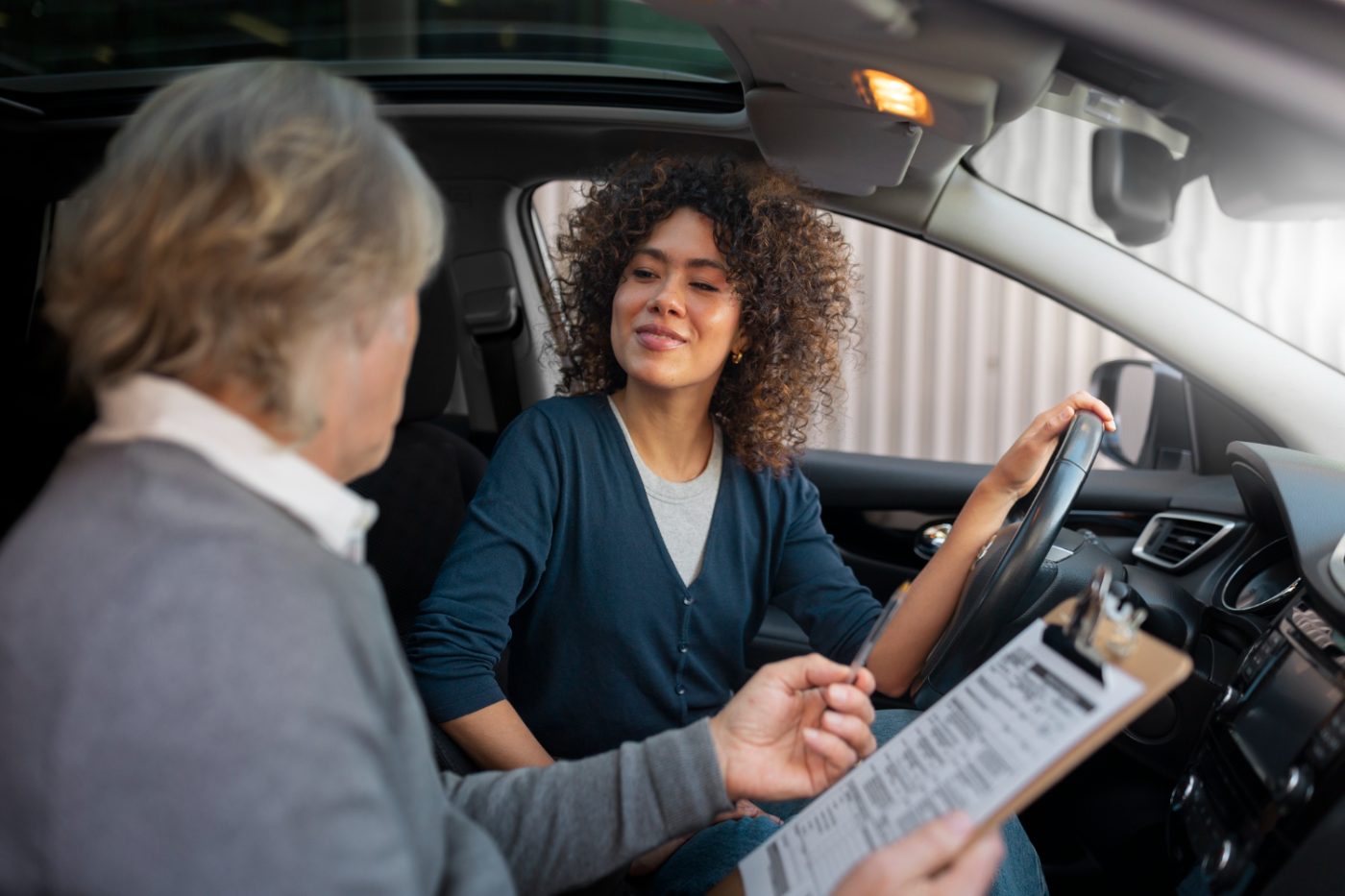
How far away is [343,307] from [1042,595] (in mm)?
1228

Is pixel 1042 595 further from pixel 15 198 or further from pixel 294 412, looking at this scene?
pixel 15 198

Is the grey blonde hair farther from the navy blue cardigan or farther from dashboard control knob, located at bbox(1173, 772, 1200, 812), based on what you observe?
dashboard control knob, located at bbox(1173, 772, 1200, 812)

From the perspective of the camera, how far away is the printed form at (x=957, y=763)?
791 mm

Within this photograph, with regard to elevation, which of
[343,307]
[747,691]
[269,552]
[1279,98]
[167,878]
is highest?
[1279,98]

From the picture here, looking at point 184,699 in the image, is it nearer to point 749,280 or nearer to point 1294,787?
point 1294,787

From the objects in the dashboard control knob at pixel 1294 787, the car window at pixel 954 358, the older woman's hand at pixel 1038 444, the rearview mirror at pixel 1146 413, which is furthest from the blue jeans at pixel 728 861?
the car window at pixel 954 358

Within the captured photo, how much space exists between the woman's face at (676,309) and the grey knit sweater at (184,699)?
3.10 ft

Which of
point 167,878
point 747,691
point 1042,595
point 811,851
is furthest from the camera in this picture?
point 1042,595

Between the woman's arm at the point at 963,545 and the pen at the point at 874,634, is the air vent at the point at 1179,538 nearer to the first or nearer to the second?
the woman's arm at the point at 963,545

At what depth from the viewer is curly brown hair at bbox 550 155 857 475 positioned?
68.7 inches

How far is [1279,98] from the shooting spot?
84cm

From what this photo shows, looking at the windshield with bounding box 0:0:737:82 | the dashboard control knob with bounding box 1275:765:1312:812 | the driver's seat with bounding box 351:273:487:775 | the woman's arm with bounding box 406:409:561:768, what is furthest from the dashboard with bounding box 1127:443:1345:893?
the driver's seat with bounding box 351:273:487:775

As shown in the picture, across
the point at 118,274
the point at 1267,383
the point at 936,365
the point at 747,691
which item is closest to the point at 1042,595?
the point at 1267,383

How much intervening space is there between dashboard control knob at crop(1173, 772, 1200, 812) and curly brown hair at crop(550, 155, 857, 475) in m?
0.72
